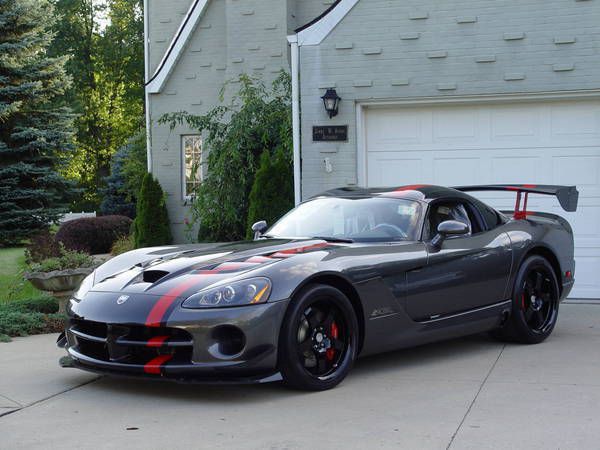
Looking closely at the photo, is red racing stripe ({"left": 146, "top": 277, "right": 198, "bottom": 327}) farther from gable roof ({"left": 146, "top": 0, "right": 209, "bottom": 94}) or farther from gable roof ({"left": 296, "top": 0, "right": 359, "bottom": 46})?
gable roof ({"left": 146, "top": 0, "right": 209, "bottom": 94})

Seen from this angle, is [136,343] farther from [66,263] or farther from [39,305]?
[39,305]

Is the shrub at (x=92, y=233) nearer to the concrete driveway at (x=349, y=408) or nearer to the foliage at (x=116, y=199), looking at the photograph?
the foliage at (x=116, y=199)

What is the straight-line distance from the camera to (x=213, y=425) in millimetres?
5305

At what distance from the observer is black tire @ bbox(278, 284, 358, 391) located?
19.3 ft

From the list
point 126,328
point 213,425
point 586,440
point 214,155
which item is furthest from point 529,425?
point 214,155

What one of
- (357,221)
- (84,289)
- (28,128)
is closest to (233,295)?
(84,289)

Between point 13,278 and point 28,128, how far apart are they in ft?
40.9

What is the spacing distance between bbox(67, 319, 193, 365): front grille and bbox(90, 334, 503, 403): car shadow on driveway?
0.98ft

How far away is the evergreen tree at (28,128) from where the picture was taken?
26750 millimetres

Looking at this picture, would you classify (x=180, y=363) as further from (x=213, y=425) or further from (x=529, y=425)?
(x=529, y=425)

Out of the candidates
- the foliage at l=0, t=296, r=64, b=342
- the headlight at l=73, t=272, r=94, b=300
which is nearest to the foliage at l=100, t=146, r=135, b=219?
the foliage at l=0, t=296, r=64, b=342

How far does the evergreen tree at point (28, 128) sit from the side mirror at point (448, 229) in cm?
2083

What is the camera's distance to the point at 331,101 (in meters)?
11.4

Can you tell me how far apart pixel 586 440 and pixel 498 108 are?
688 cm
